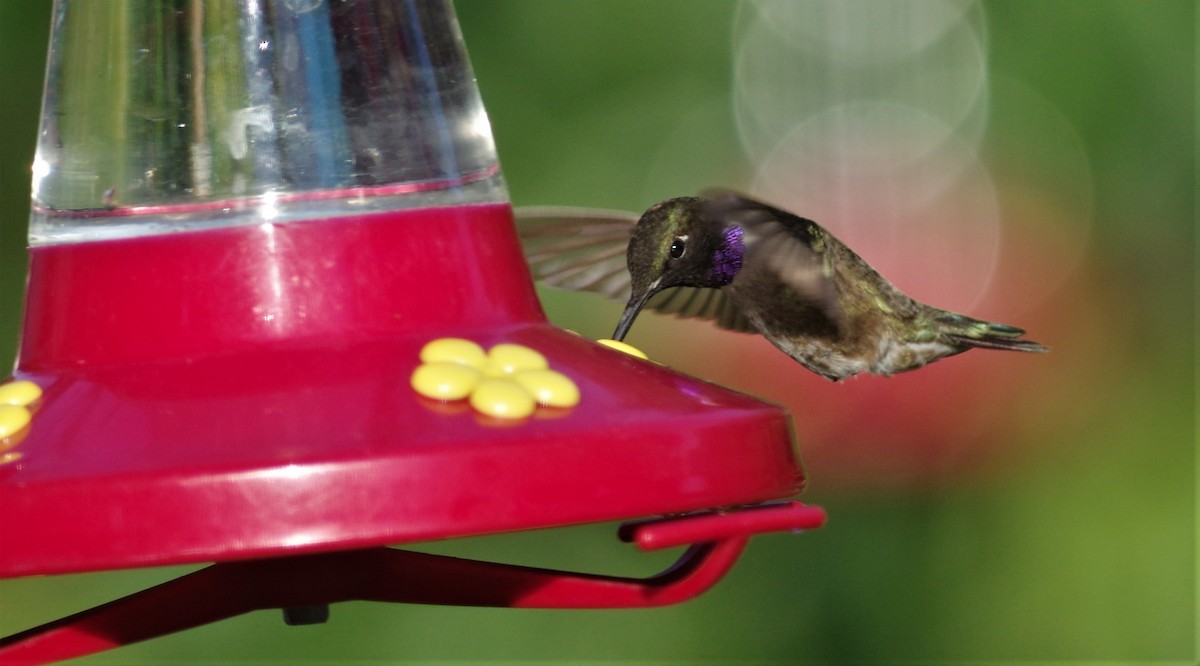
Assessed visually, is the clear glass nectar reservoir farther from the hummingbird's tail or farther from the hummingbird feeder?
the hummingbird's tail

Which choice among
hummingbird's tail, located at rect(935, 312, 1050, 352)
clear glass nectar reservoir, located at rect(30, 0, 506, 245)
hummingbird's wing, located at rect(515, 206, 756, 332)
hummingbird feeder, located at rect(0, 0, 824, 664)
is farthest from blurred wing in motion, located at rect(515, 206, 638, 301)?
clear glass nectar reservoir, located at rect(30, 0, 506, 245)

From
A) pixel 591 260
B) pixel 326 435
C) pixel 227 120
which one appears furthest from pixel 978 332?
pixel 326 435

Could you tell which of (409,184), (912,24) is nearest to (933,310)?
(912,24)

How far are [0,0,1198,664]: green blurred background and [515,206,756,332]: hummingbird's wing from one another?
52 centimetres

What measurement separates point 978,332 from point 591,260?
913 millimetres

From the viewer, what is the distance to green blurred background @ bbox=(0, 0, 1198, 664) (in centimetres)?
399

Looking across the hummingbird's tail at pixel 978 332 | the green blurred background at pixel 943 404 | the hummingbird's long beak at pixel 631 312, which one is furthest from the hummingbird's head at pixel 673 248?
the green blurred background at pixel 943 404

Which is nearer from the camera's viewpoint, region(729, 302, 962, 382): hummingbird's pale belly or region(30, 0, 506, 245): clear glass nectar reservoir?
region(30, 0, 506, 245): clear glass nectar reservoir

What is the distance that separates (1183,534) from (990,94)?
135 centimetres

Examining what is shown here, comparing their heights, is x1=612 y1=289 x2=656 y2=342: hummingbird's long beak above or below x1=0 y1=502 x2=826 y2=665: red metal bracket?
above

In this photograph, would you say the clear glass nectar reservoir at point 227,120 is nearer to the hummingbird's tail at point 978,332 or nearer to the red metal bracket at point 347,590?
the red metal bracket at point 347,590

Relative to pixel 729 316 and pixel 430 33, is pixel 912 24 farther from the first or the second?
pixel 430 33

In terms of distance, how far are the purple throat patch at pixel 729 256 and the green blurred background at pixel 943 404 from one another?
0.82 meters

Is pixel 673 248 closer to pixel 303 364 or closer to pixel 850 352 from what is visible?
pixel 850 352
